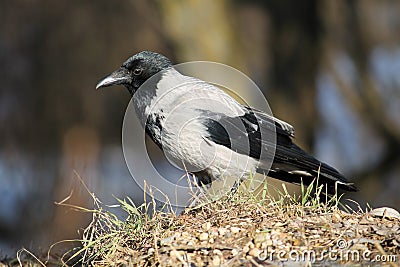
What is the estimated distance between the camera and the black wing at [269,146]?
4.67 m

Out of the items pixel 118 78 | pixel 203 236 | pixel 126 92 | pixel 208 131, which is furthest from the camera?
pixel 126 92

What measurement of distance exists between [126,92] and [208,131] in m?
7.69

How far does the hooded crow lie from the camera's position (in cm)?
458

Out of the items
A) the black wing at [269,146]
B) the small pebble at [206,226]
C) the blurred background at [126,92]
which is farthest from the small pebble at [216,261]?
the blurred background at [126,92]

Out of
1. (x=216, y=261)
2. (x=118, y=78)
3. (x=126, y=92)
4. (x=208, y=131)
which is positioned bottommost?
(x=126, y=92)

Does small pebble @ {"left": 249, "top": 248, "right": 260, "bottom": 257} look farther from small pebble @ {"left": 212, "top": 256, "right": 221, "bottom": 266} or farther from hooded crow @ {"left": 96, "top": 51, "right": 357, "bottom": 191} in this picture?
hooded crow @ {"left": 96, "top": 51, "right": 357, "bottom": 191}

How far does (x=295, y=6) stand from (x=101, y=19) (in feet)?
10.3

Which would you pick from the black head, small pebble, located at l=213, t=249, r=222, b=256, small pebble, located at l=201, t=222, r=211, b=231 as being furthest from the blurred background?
small pebble, located at l=213, t=249, r=222, b=256

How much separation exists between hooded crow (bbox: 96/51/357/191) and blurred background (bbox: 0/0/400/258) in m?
5.25

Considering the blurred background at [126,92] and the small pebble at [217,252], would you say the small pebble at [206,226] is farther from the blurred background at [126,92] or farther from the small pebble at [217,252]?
the blurred background at [126,92]

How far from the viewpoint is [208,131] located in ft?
15.3

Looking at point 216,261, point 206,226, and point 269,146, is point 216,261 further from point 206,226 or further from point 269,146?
point 269,146

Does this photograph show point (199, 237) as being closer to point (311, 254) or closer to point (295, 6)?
point (311, 254)

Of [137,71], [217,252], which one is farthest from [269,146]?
[217,252]
